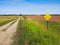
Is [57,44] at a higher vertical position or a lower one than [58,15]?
lower

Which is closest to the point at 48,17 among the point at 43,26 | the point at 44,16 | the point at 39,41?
the point at 44,16

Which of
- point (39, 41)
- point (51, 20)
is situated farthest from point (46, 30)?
point (39, 41)

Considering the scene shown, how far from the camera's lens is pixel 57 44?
5.60 meters

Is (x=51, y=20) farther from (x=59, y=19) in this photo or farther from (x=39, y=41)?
(x=39, y=41)

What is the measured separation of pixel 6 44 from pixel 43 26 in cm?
272

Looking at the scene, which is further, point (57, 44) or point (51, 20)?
point (51, 20)

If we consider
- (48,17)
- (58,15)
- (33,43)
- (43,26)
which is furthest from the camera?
(43,26)

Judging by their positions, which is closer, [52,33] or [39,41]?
[39,41]

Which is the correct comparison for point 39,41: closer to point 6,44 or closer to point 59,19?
point 6,44

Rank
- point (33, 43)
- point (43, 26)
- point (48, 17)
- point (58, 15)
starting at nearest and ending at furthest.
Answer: point (33, 43), point (58, 15), point (48, 17), point (43, 26)

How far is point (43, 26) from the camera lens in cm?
839

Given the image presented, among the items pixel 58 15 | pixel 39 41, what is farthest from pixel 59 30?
pixel 39 41

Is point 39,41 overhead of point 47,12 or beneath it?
beneath

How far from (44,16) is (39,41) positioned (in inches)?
70.6
